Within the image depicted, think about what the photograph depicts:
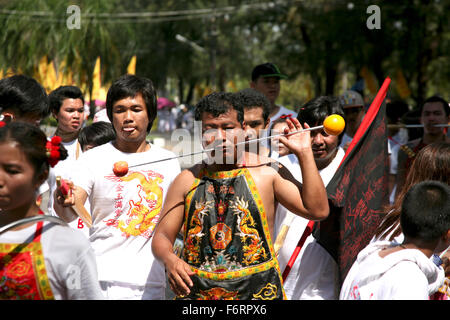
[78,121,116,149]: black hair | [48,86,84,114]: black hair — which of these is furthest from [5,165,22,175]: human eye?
[48,86,84,114]: black hair

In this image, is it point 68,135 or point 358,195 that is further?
point 68,135

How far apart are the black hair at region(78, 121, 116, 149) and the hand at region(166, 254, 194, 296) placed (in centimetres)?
240

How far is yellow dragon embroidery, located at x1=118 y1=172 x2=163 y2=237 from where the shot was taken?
371 cm

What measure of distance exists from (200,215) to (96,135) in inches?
93.8

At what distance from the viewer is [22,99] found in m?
3.98

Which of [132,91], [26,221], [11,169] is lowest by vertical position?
[26,221]

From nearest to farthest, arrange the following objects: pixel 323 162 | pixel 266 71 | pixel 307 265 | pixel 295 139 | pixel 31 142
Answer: pixel 31 142
pixel 295 139
pixel 307 265
pixel 323 162
pixel 266 71

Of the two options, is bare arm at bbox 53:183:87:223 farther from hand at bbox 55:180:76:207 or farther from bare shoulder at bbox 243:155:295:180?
bare shoulder at bbox 243:155:295:180

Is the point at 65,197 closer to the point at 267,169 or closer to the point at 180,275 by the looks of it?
the point at 180,275

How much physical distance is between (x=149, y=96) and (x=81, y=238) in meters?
1.57

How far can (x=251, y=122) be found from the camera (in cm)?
464

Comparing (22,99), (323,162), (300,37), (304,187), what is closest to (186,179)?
(304,187)

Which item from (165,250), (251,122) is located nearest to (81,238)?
(165,250)

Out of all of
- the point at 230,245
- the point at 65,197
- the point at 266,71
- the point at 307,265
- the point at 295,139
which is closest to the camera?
the point at 65,197
